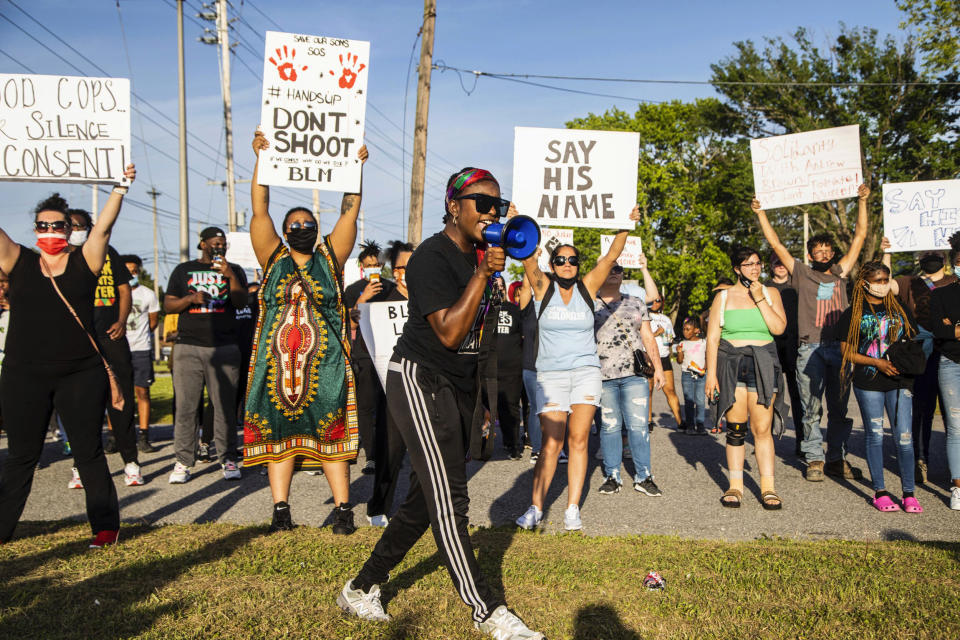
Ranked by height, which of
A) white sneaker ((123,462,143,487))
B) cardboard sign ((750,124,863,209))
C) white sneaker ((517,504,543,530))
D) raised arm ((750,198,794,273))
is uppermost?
cardboard sign ((750,124,863,209))

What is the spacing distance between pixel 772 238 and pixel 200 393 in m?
5.97

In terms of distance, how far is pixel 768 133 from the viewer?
3409cm

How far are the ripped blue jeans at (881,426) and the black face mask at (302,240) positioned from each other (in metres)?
4.71

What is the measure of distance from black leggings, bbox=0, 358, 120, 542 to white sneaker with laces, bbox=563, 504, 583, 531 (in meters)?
3.19

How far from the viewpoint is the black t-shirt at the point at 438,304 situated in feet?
11.9

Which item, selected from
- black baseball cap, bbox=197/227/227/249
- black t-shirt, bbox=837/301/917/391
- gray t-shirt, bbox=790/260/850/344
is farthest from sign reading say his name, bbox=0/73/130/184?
gray t-shirt, bbox=790/260/850/344

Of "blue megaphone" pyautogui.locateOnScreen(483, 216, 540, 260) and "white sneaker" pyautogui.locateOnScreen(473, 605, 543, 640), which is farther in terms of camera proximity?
"white sneaker" pyautogui.locateOnScreen(473, 605, 543, 640)

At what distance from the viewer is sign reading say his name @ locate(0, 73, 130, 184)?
21.6 feet

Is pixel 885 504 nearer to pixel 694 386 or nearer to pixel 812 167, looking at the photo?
pixel 812 167

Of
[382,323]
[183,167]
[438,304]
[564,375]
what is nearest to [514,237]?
[438,304]

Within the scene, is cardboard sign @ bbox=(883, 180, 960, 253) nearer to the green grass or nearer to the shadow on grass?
the green grass

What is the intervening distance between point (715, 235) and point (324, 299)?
45.3 m

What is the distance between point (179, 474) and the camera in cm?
783

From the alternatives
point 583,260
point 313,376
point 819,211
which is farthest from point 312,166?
point 583,260
